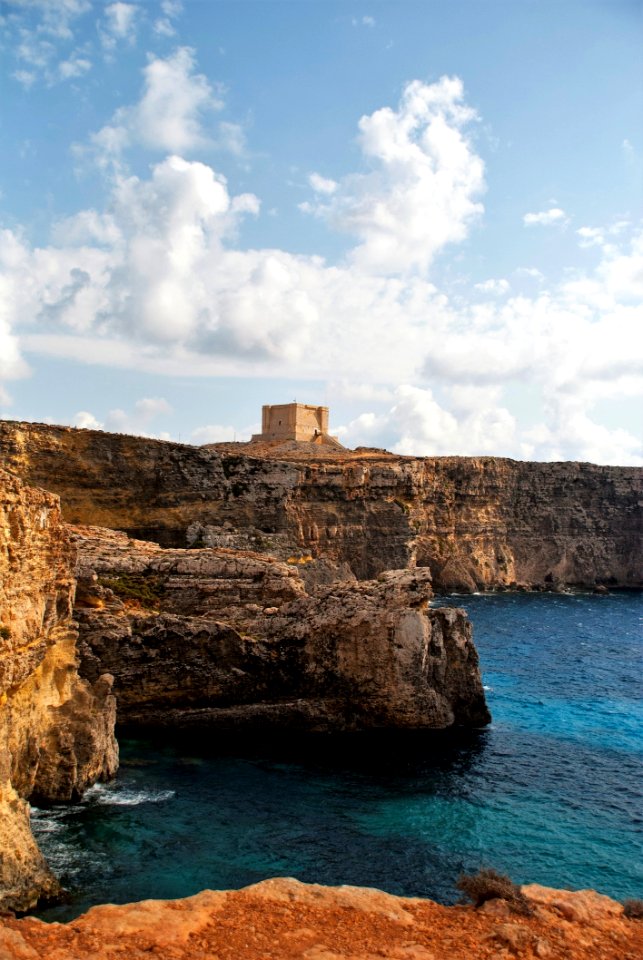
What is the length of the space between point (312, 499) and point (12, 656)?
1936 inches

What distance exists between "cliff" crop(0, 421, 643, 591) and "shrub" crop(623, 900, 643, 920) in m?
35.6

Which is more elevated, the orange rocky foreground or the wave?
the orange rocky foreground

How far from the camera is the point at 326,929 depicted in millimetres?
11375

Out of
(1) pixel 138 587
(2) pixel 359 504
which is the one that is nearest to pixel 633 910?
(1) pixel 138 587

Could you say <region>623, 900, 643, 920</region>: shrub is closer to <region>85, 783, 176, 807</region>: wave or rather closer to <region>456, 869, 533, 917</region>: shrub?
<region>456, 869, 533, 917</region>: shrub

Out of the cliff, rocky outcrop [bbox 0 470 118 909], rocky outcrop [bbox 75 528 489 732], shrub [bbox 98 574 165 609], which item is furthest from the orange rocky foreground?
the cliff

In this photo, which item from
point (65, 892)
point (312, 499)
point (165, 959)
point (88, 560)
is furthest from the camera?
point (312, 499)

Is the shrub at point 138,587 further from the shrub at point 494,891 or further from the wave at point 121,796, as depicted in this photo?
the shrub at point 494,891

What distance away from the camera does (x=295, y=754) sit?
2342 centimetres

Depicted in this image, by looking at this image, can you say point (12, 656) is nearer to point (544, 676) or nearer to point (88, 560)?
point (88, 560)

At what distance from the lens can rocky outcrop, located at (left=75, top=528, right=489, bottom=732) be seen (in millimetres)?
24828

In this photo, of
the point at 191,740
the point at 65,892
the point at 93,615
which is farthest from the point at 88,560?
the point at 65,892

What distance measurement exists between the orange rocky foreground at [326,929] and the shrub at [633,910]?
0.14m

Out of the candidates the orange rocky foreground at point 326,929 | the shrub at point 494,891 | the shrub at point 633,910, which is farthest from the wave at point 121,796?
the shrub at point 633,910
